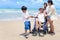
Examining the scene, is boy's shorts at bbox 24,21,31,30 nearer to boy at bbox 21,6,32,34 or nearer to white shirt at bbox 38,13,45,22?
boy at bbox 21,6,32,34

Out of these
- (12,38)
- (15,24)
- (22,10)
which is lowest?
(12,38)

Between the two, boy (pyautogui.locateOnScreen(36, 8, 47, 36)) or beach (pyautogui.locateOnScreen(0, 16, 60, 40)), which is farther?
boy (pyautogui.locateOnScreen(36, 8, 47, 36))

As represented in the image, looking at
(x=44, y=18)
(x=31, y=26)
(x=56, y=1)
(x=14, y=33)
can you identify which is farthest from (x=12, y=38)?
(x=56, y=1)

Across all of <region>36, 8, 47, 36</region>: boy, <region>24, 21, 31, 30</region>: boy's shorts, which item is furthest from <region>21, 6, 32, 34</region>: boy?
<region>36, 8, 47, 36</region>: boy

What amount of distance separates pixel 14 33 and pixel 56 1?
774mm

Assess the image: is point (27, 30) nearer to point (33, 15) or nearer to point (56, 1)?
point (33, 15)

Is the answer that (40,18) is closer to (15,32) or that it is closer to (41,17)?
(41,17)

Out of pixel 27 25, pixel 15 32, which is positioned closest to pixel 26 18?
pixel 27 25

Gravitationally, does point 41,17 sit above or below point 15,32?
above

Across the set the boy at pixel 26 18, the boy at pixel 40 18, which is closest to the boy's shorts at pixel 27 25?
the boy at pixel 26 18

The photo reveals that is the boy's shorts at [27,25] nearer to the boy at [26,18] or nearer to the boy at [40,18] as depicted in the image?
the boy at [26,18]

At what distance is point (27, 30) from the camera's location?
8.02 feet

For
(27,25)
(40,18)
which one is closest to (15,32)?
(27,25)

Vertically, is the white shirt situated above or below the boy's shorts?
above
